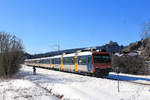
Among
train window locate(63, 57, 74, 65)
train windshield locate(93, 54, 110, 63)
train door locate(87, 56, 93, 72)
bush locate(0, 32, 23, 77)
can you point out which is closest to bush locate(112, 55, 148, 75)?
train windshield locate(93, 54, 110, 63)

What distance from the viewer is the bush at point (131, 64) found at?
19922 mm

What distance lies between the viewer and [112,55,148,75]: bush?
19922mm

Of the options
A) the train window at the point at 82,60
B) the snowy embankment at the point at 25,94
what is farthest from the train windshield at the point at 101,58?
the snowy embankment at the point at 25,94

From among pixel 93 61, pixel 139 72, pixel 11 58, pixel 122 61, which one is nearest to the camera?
pixel 93 61

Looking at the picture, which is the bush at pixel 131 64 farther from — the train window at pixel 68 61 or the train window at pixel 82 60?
the train window at pixel 82 60

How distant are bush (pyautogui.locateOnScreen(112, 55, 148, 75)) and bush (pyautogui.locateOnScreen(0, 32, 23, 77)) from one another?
43.6 feet

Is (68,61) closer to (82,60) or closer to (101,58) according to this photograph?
(82,60)

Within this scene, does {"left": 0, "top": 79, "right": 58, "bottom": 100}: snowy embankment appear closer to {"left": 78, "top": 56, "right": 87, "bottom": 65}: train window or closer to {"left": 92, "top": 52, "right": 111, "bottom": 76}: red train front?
{"left": 92, "top": 52, "right": 111, "bottom": 76}: red train front

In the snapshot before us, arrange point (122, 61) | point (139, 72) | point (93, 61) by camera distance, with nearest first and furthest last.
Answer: point (93, 61), point (139, 72), point (122, 61)

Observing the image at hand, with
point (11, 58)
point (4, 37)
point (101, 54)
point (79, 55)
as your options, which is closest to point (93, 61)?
point (101, 54)

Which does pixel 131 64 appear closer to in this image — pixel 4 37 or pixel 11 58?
pixel 11 58

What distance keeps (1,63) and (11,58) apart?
115 cm

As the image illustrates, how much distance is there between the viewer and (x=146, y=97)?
25.0 ft

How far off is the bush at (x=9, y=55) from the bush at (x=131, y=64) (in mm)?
13284
